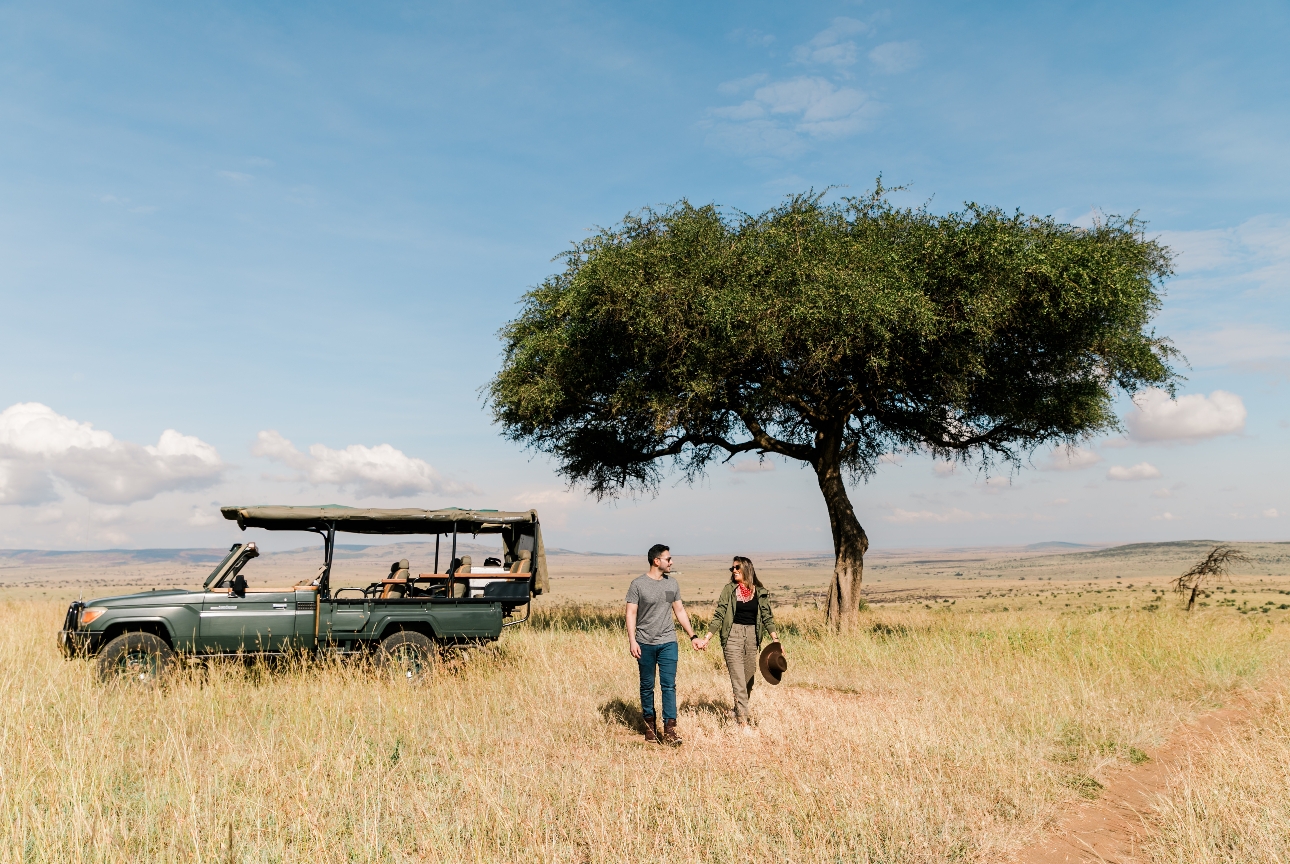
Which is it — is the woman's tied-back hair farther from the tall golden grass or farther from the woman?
the tall golden grass

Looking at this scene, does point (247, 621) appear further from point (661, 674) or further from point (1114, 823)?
point (1114, 823)

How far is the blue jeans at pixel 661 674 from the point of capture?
9.53 metres

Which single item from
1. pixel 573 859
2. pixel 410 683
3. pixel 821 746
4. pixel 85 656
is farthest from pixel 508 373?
pixel 573 859

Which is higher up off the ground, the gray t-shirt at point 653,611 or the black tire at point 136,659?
the gray t-shirt at point 653,611

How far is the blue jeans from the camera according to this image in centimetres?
953

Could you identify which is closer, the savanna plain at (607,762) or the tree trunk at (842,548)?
the savanna plain at (607,762)

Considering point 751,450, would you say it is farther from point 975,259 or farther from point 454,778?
point 454,778

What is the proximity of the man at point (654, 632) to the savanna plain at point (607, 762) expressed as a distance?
0.48 m

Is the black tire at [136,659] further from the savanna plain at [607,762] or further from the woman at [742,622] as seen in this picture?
the woman at [742,622]

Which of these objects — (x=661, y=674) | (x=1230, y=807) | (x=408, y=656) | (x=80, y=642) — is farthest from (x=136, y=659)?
(x=1230, y=807)

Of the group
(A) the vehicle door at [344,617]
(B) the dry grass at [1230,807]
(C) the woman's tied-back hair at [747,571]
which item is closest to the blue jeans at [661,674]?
(C) the woman's tied-back hair at [747,571]

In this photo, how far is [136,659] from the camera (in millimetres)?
11461

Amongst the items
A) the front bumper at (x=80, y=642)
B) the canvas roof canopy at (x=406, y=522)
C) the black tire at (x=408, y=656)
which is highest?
the canvas roof canopy at (x=406, y=522)

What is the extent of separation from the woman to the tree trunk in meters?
9.55
